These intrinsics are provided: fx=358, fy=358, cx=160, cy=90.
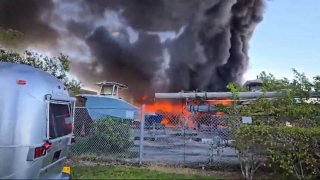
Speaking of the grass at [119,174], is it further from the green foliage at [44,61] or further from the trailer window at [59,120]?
the green foliage at [44,61]

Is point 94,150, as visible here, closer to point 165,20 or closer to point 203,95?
point 203,95

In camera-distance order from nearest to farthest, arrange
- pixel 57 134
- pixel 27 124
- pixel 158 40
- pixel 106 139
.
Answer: pixel 27 124 < pixel 57 134 < pixel 106 139 < pixel 158 40

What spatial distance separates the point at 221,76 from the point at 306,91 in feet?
73.4

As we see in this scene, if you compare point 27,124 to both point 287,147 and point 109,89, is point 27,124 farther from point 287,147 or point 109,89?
point 109,89

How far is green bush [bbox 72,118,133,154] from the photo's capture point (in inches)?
445

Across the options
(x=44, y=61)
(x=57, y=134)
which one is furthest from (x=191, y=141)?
(x=57, y=134)

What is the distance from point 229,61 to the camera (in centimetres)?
3416

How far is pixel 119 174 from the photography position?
849 cm

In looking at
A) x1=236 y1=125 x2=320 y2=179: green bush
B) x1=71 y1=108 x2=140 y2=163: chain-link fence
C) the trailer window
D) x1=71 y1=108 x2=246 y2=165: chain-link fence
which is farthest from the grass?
x1=71 y1=108 x2=140 y2=163: chain-link fence

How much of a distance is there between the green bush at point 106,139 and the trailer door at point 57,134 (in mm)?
4473

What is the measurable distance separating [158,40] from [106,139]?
870 inches

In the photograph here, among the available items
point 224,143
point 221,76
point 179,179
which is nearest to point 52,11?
Answer: point 221,76

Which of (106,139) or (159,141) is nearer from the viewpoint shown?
(106,139)

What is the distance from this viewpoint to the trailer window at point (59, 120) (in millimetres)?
5961
